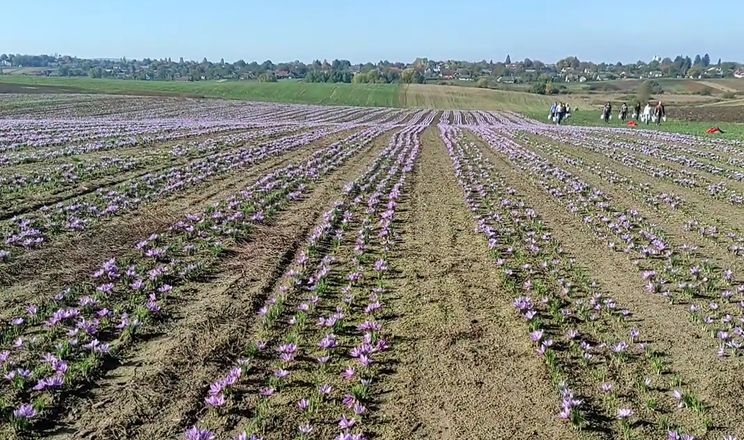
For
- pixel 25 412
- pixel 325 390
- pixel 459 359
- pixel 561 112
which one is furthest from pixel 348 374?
pixel 561 112

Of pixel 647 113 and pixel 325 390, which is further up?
pixel 647 113

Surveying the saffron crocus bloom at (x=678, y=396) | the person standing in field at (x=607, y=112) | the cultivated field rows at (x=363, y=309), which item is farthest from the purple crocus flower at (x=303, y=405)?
the person standing in field at (x=607, y=112)

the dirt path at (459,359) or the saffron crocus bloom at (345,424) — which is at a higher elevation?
the saffron crocus bloom at (345,424)

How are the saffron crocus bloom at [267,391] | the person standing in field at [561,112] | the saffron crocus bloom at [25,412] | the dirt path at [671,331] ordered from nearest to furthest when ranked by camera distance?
the saffron crocus bloom at [25,412] < the saffron crocus bloom at [267,391] < the dirt path at [671,331] < the person standing in field at [561,112]

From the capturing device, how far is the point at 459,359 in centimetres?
745

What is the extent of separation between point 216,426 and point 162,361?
1.58 m

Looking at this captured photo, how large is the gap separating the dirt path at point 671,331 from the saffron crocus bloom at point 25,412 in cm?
676

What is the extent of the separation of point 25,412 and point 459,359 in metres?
4.71

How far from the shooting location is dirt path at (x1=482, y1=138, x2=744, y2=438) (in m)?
6.69

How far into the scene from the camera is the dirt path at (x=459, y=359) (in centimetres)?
609

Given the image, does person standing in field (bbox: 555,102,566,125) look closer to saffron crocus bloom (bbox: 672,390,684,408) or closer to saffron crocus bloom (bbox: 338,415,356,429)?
saffron crocus bloom (bbox: 672,390,684,408)

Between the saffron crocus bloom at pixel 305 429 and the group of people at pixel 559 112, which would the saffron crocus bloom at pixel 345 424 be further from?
the group of people at pixel 559 112

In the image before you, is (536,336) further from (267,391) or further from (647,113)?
(647,113)

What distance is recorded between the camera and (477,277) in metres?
10.5
